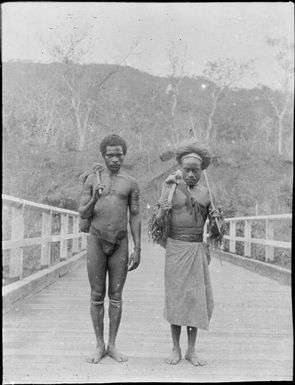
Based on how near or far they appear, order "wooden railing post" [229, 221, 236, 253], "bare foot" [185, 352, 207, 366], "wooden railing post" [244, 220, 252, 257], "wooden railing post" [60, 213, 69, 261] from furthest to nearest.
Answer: "wooden railing post" [229, 221, 236, 253], "wooden railing post" [244, 220, 252, 257], "wooden railing post" [60, 213, 69, 261], "bare foot" [185, 352, 207, 366]

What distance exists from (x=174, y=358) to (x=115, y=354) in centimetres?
39

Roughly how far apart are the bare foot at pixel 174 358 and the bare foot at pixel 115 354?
0.28 meters

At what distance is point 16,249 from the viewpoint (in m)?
4.63

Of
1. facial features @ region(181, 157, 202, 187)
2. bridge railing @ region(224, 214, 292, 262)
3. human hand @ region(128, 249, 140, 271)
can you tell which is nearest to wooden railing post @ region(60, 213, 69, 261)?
bridge railing @ region(224, 214, 292, 262)

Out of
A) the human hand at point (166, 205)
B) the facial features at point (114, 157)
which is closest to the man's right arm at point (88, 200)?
the facial features at point (114, 157)

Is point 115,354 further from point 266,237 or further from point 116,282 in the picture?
point 266,237

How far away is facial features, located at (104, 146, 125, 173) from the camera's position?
3254mm

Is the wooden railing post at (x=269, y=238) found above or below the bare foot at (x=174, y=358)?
above

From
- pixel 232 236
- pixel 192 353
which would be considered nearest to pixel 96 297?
pixel 192 353

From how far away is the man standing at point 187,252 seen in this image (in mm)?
3191

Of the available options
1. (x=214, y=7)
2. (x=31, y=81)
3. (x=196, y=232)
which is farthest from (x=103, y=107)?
(x=196, y=232)

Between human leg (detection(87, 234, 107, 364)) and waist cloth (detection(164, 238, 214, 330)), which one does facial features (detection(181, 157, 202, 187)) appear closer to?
waist cloth (detection(164, 238, 214, 330))

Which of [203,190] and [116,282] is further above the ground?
[203,190]

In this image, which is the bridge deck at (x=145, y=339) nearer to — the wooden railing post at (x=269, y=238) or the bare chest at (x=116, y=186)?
the wooden railing post at (x=269, y=238)
